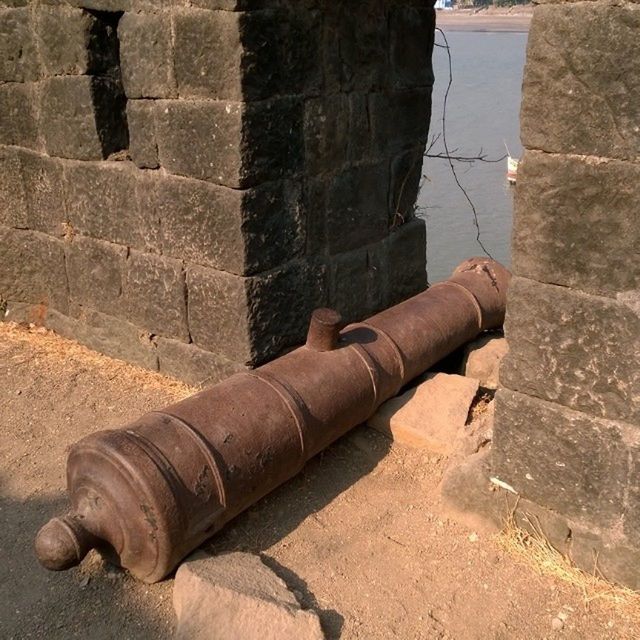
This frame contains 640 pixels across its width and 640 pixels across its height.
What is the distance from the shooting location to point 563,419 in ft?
9.41

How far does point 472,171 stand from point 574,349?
11304mm

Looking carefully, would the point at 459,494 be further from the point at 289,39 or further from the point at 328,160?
the point at 289,39

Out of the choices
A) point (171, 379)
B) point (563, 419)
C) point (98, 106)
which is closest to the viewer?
point (563, 419)

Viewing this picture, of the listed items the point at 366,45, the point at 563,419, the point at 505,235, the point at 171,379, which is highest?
the point at 366,45

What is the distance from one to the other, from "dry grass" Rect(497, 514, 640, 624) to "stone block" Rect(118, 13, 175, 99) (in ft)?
9.00

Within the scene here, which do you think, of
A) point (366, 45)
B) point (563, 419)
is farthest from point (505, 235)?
point (563, 419)

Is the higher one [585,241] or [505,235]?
[585,241]

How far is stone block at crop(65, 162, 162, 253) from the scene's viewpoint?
4.35 m

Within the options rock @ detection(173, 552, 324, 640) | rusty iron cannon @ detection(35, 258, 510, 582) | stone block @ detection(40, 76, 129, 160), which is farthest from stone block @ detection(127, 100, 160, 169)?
rock @ detection(173, 552, 324, 640)

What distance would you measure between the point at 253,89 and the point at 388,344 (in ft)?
4.79

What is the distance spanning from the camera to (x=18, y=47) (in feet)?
15.3

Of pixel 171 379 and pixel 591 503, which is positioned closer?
pixel 591 503

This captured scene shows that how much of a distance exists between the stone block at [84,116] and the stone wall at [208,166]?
1 centimetres

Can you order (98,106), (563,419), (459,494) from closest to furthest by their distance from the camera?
(563,419) → (459,494) → (98,106)
